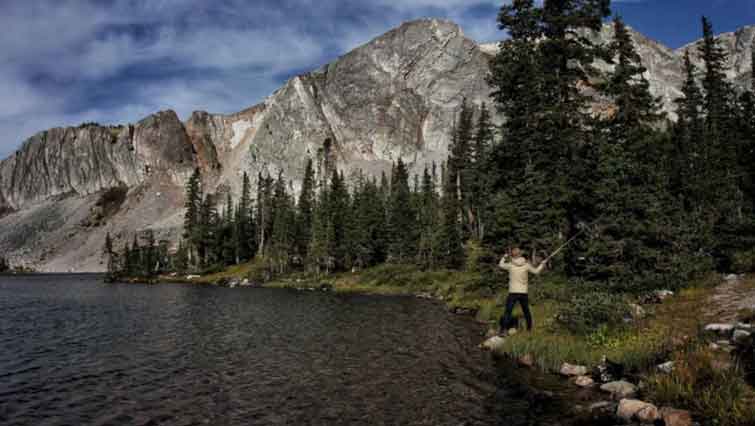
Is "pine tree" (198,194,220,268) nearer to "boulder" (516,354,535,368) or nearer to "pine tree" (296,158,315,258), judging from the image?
"pine tree" (296,158,315,258)

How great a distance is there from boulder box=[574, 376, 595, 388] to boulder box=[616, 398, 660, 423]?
2590 millimetres

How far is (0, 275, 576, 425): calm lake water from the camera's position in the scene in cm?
1209

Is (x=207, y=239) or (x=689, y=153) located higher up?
(x=689, y=153)

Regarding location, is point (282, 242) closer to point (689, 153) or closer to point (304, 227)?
point (304, 227)

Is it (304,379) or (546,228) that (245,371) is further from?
(546,228)

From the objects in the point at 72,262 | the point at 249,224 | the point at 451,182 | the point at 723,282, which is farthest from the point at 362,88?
the point at 723,282

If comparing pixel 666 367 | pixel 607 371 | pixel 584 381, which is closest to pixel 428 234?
pixel 607 371

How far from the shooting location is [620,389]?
1188cm

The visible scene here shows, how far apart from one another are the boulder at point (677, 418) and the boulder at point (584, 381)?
12.1 feet

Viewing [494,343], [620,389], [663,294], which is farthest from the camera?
[663,294]

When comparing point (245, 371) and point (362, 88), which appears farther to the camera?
point (362, 88)

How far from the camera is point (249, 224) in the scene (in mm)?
119750

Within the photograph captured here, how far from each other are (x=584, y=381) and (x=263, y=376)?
32.5ft

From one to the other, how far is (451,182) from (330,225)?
80.6 ft
